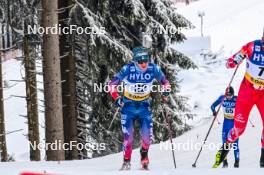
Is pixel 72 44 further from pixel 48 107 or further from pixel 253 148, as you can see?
pixel 253 148

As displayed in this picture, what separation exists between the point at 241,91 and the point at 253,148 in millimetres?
5615

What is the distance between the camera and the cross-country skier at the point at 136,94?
830 cm

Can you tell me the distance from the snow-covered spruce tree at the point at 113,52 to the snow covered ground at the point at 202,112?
1.98 meters

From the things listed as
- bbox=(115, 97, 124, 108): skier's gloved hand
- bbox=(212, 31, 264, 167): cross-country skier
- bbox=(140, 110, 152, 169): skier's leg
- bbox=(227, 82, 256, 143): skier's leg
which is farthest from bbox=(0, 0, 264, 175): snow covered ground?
bbox=(115, 97, 124, 108): skier's gloved hand

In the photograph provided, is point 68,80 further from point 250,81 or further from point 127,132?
point 250,81

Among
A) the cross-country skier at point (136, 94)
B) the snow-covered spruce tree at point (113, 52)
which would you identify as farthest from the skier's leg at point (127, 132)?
the snow-covered spruce tree at point (113, 52)

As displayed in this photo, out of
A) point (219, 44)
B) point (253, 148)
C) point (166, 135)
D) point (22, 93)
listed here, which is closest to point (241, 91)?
point (253, 148)

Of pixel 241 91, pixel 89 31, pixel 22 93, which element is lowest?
pixel 22 93

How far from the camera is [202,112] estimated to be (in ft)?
105

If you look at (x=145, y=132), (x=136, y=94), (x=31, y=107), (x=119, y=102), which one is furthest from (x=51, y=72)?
(x=31, y=107)

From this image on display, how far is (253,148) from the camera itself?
13.2 metres

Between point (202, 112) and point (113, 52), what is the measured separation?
18.0 metres

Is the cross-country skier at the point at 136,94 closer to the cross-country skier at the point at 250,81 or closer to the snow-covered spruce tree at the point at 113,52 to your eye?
the cross-country skier at the point at 250,81

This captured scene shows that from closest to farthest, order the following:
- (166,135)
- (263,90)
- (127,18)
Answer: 1. (263,90)
2. (127,18)
3. (166,135)
